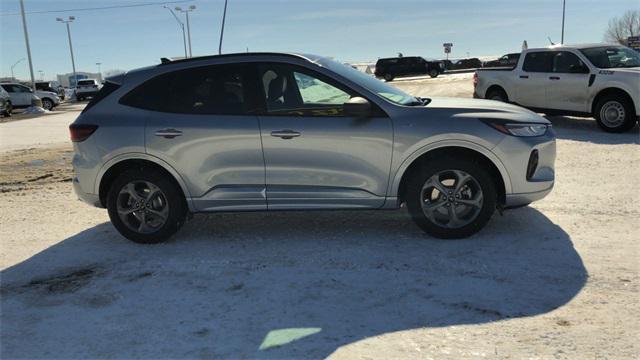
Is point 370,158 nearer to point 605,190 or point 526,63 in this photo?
point 605,190

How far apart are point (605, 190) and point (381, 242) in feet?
10.6

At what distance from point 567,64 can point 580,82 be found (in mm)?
582

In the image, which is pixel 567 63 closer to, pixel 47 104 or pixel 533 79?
pixel 533 79

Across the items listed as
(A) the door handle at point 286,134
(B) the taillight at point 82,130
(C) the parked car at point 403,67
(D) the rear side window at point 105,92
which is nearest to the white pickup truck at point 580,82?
(A) the door handle at point 286,134

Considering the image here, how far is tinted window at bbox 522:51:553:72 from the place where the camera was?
11.8m

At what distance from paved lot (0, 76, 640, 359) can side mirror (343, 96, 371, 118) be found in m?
1.19

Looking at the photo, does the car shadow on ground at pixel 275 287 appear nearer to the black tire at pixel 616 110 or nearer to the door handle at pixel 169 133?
the door handle at pixel 169 133

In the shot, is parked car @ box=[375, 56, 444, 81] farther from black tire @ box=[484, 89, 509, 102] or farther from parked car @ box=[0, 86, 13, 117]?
black tire @ box=[484, 89, 509, 102]

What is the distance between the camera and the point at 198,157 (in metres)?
5.05

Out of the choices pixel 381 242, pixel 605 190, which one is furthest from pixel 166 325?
pixel 605 190

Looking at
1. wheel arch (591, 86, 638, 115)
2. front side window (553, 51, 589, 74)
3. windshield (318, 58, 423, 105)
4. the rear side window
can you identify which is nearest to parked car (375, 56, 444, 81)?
front side window (553, 51, 589, 74)

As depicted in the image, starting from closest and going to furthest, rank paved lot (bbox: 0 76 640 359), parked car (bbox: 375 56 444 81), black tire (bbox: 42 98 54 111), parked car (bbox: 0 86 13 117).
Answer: paved lot (bbox: 0 76 640 359) < parked car (bbox: 0 86 13 117) < black tire (bbox: 42 98 54 111) < parked car (bbox: 375 56 444 81)

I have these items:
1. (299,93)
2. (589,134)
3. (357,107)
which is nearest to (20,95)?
(589,134)

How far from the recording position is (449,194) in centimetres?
495
